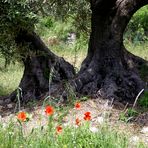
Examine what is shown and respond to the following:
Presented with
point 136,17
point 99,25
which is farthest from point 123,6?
point 136,17

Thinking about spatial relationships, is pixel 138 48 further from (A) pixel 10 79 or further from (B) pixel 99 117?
(B) pixel 99 117

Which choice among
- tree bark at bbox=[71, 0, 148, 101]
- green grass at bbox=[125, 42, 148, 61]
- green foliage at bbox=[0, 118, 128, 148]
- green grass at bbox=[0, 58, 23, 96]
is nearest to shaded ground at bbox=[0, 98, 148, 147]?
tree bark at bbox=[71, 0, 148, 101]

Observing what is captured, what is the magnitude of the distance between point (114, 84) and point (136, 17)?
15.7 m

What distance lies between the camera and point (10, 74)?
54.9ft

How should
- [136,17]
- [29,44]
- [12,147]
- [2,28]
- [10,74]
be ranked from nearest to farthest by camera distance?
[12,147] → [2,28] → [29,44] → [10,74] → [136,17]

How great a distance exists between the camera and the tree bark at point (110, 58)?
8883 millimetres

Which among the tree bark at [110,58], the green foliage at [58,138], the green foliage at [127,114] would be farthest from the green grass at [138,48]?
the green foliage at [58,138]

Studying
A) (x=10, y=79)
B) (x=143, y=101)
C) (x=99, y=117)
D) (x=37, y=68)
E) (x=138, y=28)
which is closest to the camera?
(x=99, y=117)

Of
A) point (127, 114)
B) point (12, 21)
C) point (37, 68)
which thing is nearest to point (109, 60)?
point (127, 114)

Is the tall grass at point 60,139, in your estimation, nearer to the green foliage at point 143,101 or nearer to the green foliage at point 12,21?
the green foliage at point 143,101

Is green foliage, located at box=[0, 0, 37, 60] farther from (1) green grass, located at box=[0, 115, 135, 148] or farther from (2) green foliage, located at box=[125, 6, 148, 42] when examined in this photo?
(2) green foliage, located at box=[125, 6, 148, 42]

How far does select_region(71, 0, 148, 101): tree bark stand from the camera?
350 inches

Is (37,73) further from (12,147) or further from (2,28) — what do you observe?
(12,147)

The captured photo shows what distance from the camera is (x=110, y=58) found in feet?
29.6
